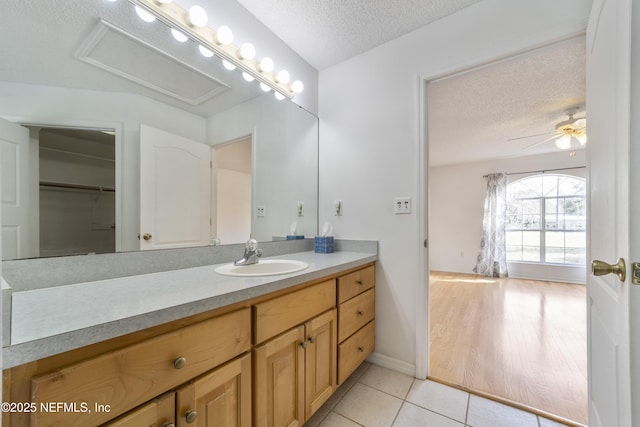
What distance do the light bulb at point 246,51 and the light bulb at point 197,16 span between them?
237mm

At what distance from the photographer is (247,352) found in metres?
0.87

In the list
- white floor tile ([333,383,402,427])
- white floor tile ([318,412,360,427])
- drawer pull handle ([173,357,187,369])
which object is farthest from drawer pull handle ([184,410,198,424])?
white floor tile ([333,383,402,427])

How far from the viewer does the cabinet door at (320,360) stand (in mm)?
1125

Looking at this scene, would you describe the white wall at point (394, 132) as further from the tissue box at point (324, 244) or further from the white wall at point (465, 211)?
the white wall at point (465, 211)

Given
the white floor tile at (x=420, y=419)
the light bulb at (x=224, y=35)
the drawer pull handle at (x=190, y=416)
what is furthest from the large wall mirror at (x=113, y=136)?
the white floor tile at (x=420, y=419)

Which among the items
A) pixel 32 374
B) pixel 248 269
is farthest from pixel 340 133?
pixel 32 374

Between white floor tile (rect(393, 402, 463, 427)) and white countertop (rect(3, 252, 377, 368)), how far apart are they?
908mm

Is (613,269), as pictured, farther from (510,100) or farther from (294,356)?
(510,100)

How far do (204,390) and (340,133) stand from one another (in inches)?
69.0

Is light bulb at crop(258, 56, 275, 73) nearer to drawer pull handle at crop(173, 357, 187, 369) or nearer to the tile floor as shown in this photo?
drawer pull handle at crop(173, 357, 187, 369)

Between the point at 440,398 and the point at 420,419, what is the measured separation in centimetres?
23

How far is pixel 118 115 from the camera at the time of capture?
3.49 ft

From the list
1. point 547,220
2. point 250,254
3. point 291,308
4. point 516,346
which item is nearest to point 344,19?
point 250,254

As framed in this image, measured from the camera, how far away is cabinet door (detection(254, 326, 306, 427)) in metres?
Result: 0.90
